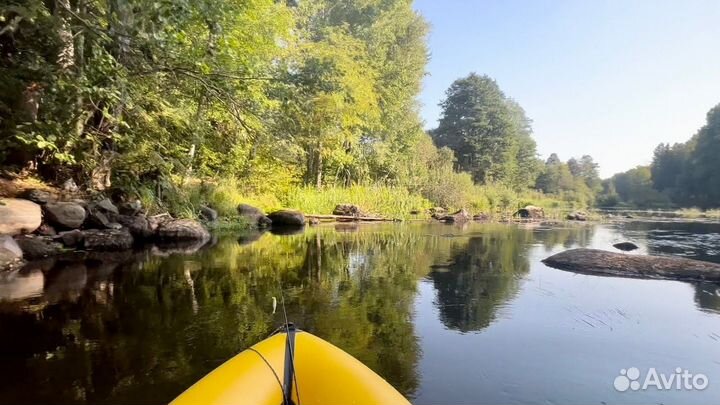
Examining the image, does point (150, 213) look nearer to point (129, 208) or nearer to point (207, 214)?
point (129, 208)

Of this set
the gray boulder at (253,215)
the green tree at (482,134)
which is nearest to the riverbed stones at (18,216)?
the gray boulder at (253,215)

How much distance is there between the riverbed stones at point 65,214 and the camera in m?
8.53

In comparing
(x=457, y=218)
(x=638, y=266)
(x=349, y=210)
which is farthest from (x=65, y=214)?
(x=457, y=218)

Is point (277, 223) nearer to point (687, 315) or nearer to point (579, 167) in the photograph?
point (687, 315)

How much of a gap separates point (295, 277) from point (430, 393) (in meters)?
4.10

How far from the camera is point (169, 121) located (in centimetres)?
1149

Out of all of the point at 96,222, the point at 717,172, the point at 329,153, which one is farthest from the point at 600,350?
the point at 717,172

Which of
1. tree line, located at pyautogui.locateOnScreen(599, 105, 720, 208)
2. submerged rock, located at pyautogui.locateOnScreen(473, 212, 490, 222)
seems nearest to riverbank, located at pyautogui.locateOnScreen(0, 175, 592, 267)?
submerged rock, located at pyautogui.locateOnScreen(473, 212, 490, 222)

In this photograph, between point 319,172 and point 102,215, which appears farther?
point 319,172

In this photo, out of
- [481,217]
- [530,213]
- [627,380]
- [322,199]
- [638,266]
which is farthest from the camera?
[530,213]

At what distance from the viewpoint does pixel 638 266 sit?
6.98 m

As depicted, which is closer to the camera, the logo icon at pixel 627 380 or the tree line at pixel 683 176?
the logo icon at pixel 627 380

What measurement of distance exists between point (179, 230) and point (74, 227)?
7.65ft

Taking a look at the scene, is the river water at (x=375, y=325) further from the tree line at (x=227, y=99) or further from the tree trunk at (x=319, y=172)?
the tree trunk at (x=319, y=172)
